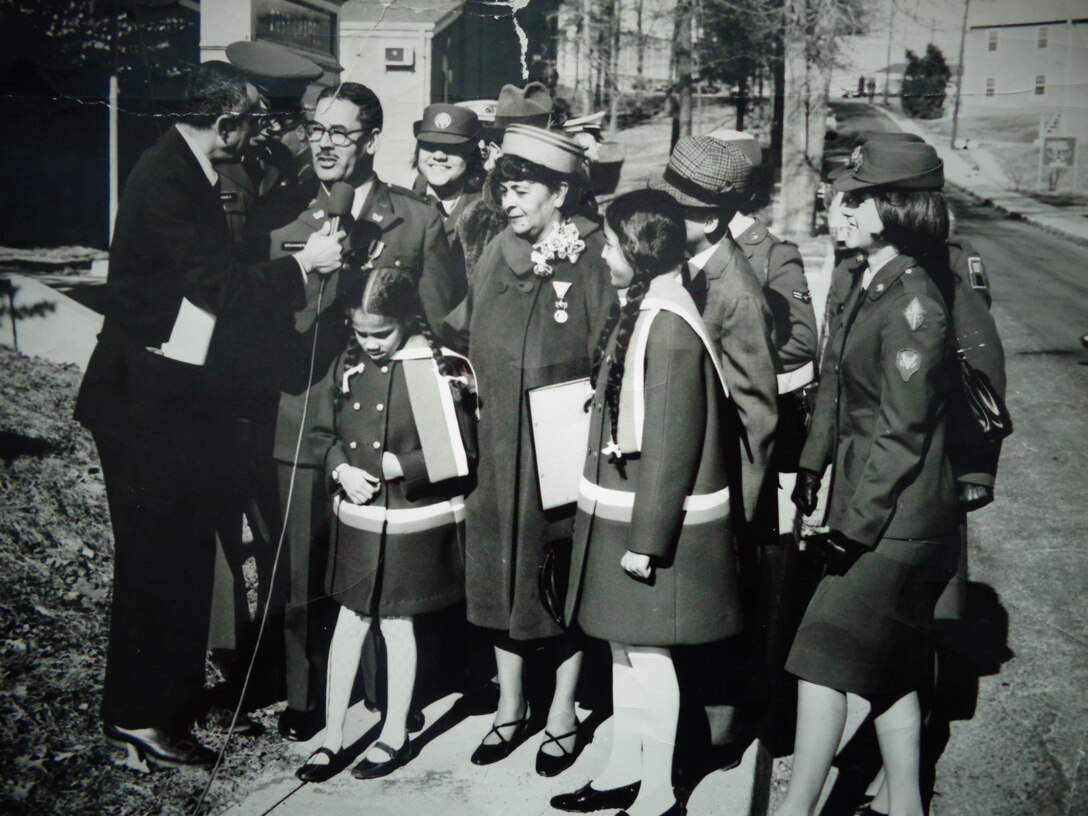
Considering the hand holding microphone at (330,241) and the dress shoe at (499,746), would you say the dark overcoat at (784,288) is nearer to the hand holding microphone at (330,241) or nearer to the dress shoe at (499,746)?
the hand holding microphone at (330,241)

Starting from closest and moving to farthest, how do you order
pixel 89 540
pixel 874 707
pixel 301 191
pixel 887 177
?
pixel 887 177
pixel 874 707
pixel 301 191
pixel 89 540

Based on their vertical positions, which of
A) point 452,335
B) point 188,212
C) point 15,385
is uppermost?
point 188,212

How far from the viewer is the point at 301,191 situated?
10.6ft

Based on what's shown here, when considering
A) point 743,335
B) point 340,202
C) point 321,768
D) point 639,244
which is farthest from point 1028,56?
point 321,768

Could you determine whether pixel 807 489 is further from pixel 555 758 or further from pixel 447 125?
pixel 447 125

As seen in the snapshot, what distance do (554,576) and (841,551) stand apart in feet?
2.95

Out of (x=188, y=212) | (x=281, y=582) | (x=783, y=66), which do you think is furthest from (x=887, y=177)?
(x=281, y=582)

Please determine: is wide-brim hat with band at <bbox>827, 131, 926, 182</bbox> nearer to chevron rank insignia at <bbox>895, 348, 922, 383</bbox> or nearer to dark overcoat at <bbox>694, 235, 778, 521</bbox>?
dark overcoat at <bbox>694, 235, 778, 521</bbox>

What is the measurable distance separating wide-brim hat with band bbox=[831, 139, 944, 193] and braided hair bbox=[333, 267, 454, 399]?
130 cm

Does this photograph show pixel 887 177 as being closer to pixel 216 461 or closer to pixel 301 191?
pixel 301 191

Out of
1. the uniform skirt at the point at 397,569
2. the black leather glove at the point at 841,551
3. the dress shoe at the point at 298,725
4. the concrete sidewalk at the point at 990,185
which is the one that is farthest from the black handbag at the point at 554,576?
the concrete sidewalk at the point at 990,185

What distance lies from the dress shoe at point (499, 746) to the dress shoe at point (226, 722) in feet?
2.51

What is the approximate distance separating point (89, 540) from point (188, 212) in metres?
1.15

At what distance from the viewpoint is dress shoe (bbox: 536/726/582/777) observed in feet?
11.1
